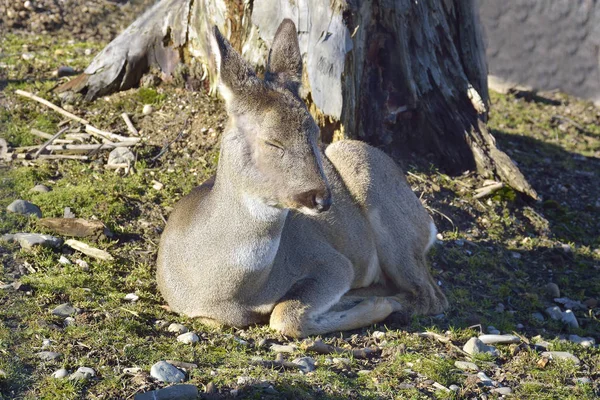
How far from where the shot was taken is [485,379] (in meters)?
6.11

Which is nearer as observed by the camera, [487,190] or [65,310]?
[65,310]

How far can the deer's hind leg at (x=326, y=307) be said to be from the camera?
21.7ft

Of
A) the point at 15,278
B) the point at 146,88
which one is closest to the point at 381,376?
the point at 15,278

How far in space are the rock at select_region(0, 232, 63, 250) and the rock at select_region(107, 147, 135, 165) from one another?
1.64m

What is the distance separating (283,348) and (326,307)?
0.82m

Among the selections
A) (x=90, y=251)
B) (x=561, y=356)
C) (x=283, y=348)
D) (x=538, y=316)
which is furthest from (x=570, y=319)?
(x=90, y=251)

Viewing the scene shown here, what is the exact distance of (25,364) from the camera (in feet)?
17.9

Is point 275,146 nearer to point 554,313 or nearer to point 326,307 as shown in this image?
point 326,307

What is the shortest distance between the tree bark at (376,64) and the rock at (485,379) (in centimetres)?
339

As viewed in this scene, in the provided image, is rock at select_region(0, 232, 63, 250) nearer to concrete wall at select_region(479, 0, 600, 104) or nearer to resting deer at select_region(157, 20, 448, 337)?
resting deer at select_region(157, 20, 448, 337)

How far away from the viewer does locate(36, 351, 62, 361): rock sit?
219 inches

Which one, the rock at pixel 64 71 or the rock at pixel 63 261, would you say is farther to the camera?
the rock at pixel 64 71

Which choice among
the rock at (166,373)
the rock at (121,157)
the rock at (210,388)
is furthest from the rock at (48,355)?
the rock at (121,157)

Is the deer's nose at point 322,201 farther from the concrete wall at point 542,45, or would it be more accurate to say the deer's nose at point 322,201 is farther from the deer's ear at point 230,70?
the concrete wall at point 542,45
